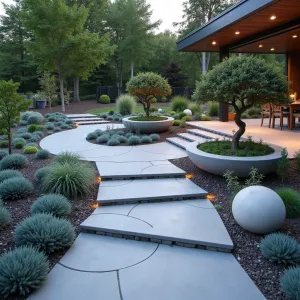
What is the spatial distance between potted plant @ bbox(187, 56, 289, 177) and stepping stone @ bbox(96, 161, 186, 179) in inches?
18.8

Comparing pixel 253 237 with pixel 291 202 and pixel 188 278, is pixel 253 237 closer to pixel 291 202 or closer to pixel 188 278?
pixel 291 202

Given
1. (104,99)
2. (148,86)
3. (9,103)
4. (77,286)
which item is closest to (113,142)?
(148,86)

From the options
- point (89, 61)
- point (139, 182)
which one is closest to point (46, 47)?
point (89, 61)

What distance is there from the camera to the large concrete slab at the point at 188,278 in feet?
7.04

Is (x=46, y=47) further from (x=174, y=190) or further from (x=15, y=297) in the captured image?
(x=15, y=297)

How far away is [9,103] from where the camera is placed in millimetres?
5781

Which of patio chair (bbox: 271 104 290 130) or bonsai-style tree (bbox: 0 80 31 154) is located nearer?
bonsai-style tree (bbox: 0 80 31 154)

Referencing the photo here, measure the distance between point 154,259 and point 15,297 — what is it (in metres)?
1.13

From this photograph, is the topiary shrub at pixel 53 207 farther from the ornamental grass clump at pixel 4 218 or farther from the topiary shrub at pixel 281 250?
the topiary shrub at pixel 281 250

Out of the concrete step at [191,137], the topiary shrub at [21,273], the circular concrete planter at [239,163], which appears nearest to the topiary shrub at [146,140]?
the concrete step at [191,137]

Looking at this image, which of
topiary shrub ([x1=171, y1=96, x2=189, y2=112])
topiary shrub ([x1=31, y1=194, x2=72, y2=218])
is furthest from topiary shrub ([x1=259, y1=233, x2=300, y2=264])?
topiary shrub ([x1=171, y1=96, x2=189, y2=112])

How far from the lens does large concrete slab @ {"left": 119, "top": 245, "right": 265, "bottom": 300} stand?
2.15 m

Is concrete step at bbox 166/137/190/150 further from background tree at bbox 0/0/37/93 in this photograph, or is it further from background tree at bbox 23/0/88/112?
background tree at bbox 0/0/37/93

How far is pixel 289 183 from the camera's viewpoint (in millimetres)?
4176
